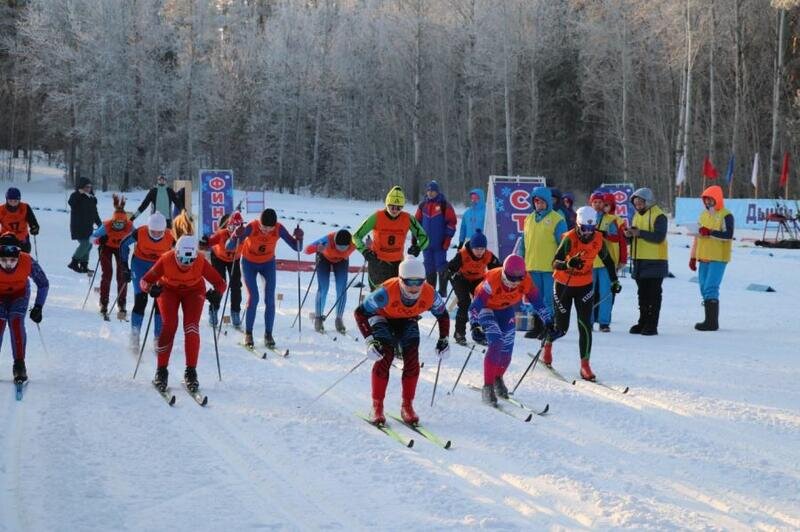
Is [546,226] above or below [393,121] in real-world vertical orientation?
below

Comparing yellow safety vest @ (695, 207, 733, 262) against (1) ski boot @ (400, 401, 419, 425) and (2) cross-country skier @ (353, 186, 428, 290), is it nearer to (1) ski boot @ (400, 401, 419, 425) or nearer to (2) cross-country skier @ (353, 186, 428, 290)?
(2) cross-country skier @ (353, 186, 428, 290)

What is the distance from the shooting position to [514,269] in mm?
8297

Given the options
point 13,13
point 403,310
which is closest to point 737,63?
point 403,310

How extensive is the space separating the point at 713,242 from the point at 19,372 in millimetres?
8905

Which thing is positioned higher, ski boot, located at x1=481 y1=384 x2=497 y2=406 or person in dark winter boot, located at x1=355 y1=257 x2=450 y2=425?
person in dark winter boot, located at x1=355 y1=257 x2=450 y2=425

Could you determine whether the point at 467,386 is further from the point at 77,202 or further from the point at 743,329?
the point at 77,202

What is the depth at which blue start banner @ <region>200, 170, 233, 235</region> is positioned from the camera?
886 inches

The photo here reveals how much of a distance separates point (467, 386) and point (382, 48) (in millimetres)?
45712

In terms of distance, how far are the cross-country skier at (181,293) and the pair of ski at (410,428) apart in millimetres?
1944

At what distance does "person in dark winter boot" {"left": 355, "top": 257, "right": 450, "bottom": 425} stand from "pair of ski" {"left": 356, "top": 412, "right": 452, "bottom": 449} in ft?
0.14

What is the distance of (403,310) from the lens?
784 cm

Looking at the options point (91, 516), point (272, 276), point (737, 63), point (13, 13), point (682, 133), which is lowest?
point (91, 516)

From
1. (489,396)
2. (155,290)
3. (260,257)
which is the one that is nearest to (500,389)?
(489,396)

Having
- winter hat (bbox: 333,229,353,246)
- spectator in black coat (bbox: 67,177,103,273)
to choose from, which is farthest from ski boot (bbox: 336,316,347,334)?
spectator in black coat (bbox: 67,177,103,273)
